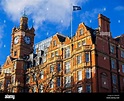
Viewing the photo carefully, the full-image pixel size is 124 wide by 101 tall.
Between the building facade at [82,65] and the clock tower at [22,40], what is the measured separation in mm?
9522

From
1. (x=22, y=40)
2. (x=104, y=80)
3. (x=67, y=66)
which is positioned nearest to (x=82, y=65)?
(x=104, y=80)

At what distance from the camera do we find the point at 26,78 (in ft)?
221

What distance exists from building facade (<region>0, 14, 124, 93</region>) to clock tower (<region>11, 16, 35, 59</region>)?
952 centimetres

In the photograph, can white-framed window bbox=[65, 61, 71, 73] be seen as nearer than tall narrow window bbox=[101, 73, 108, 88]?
No

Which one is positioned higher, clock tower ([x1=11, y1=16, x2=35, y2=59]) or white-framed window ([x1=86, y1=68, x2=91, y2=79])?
clock tower ([x1=11, y1=16, x2=35, y2=59])

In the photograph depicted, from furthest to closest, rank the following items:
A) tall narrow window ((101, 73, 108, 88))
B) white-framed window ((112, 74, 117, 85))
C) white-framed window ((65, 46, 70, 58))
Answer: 1. white-framed window ((65, 46, 70, 58))
2. white-framed window ((112, 74, 117, 85))
3. tall narrow window ((101, 73, 108, 88))

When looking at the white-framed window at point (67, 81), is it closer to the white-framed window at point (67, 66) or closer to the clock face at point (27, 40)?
the white-framed window at point (67, 66)

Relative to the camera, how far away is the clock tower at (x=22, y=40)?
7644 cm

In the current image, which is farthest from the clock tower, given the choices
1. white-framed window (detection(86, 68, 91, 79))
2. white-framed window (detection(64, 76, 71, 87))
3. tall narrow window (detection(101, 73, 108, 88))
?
tall narrow window (detection(101, 73, 108, 88))

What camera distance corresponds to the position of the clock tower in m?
76.4

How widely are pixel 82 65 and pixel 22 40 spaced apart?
29586 mm

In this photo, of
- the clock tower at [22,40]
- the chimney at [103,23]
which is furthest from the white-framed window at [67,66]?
the clock tower at [22,40]

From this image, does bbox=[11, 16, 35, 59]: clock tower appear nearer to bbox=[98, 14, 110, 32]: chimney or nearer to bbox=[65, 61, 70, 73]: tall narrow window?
bbox=[65, 61, 70, 73]: tall narrow window

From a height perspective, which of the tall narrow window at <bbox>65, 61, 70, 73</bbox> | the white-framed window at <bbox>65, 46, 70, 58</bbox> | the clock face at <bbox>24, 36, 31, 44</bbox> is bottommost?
the tall narrow window at <bbox>65, 61, 70, 73</bbox>
